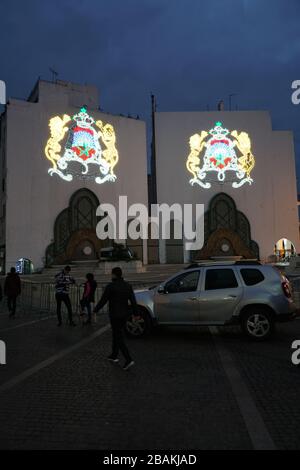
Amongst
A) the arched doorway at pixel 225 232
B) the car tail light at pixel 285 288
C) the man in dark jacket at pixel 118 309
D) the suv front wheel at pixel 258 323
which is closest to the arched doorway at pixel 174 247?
the arched doorway at pixel 225 232

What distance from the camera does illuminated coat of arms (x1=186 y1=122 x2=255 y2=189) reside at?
144 ft

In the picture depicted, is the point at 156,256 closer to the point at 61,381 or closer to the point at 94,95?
the point at 94,95

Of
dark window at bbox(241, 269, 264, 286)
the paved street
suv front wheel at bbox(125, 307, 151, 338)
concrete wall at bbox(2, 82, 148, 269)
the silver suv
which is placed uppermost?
concrete wall at bbox(2, 82, 148, 269)

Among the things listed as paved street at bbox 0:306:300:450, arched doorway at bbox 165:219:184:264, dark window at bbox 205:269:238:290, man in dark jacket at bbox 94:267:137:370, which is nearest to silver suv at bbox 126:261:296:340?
dark window at bbox 205:269:238:290

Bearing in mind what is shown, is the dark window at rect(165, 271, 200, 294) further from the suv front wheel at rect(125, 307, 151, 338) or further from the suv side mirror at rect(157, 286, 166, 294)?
the suv front wheel at rect(125, 307, 151, 338)

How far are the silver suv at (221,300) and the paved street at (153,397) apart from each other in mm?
482

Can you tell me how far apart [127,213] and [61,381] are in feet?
119

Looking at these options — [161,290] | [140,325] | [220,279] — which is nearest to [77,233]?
[140,325]

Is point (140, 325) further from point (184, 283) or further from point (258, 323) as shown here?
point (258, 323)

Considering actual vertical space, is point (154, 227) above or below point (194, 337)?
above

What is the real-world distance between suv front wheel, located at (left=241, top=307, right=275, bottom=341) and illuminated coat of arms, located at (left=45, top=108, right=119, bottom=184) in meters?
33.1

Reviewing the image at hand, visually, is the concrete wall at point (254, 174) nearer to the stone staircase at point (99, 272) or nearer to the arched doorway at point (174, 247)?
the arched doorway at point (174, 247)
